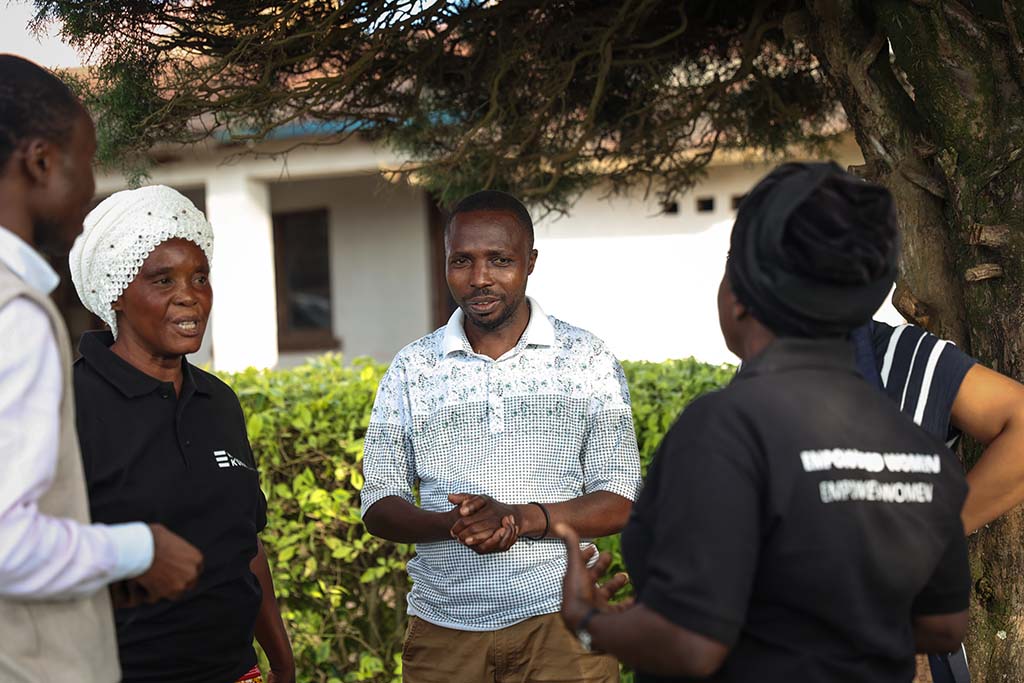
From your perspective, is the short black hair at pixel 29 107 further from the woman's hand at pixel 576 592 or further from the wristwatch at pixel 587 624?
the wristwatch at pixel 587 624

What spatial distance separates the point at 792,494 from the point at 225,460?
160cm

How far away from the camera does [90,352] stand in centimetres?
277

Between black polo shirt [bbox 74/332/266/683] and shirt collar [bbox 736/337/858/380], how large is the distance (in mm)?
1462

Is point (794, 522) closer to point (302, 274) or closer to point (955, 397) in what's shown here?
point (955, 397)

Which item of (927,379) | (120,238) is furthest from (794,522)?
(120,238)

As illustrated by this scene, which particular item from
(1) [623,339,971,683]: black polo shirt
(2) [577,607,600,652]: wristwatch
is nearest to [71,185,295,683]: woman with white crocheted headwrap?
(2) [577,607,600,652]: wristwatch

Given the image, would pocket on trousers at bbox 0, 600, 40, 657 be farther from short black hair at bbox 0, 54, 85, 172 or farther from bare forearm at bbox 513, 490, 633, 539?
bare forearm at bbox 513, 490, 633, 539

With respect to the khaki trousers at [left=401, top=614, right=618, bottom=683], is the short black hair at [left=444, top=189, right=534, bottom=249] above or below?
above

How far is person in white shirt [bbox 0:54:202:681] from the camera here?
1787 mm

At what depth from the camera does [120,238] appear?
2.80m

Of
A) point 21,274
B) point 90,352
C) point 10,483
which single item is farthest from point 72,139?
point 90,352

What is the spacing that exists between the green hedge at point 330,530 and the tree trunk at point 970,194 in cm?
181

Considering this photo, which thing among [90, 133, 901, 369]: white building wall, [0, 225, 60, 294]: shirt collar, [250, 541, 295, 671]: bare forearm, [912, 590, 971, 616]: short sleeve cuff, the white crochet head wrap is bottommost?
[250, 541, 295, 671]: bare forearm

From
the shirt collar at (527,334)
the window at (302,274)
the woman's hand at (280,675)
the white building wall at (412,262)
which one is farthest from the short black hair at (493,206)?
the window at (302,274)
